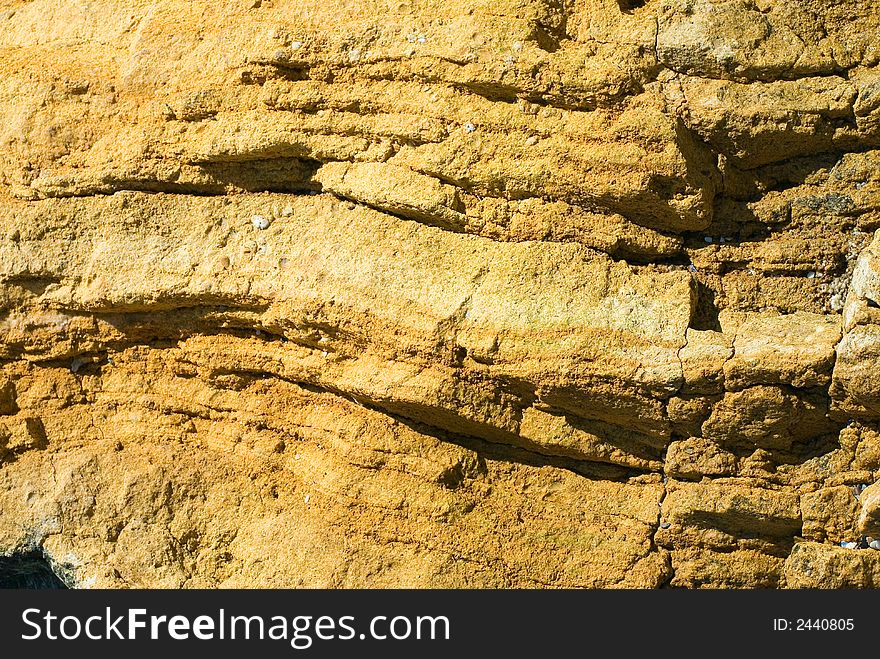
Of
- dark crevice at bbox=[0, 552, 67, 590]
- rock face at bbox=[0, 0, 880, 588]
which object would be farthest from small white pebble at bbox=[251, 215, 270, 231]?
dark crevice at bbox=[0, 552, 67, 590]

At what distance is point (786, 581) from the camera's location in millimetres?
3967

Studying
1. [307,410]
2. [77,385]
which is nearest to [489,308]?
[307,410]

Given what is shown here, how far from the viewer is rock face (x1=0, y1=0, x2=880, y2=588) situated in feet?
12.8

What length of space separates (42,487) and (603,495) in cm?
236

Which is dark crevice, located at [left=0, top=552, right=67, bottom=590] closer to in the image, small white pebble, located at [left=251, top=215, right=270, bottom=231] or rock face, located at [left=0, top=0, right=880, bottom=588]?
rock face, located at [left=0, top=0, right=880, bottom=588]

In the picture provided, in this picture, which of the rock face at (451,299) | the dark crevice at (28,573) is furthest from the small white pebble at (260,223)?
the dark crevice at (28,573)

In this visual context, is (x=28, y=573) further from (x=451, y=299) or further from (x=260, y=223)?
(x=451, y=299)

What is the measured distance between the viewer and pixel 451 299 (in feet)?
13.0

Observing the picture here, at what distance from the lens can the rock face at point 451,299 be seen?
12.8 feet

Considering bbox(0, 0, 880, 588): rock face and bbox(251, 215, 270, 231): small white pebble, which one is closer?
bbox(0, 0, 880, 588): rock face

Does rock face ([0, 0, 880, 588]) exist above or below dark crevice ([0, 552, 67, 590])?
above

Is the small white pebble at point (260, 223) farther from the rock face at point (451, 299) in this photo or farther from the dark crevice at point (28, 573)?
the dark crevice at point (28, 573)

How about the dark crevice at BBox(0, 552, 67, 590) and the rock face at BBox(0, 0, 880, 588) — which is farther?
the dark crevice at BBox(0, 552, 67, 590)

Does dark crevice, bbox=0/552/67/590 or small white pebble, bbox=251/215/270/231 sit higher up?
small white pebble, bbox=251/215/270/231
